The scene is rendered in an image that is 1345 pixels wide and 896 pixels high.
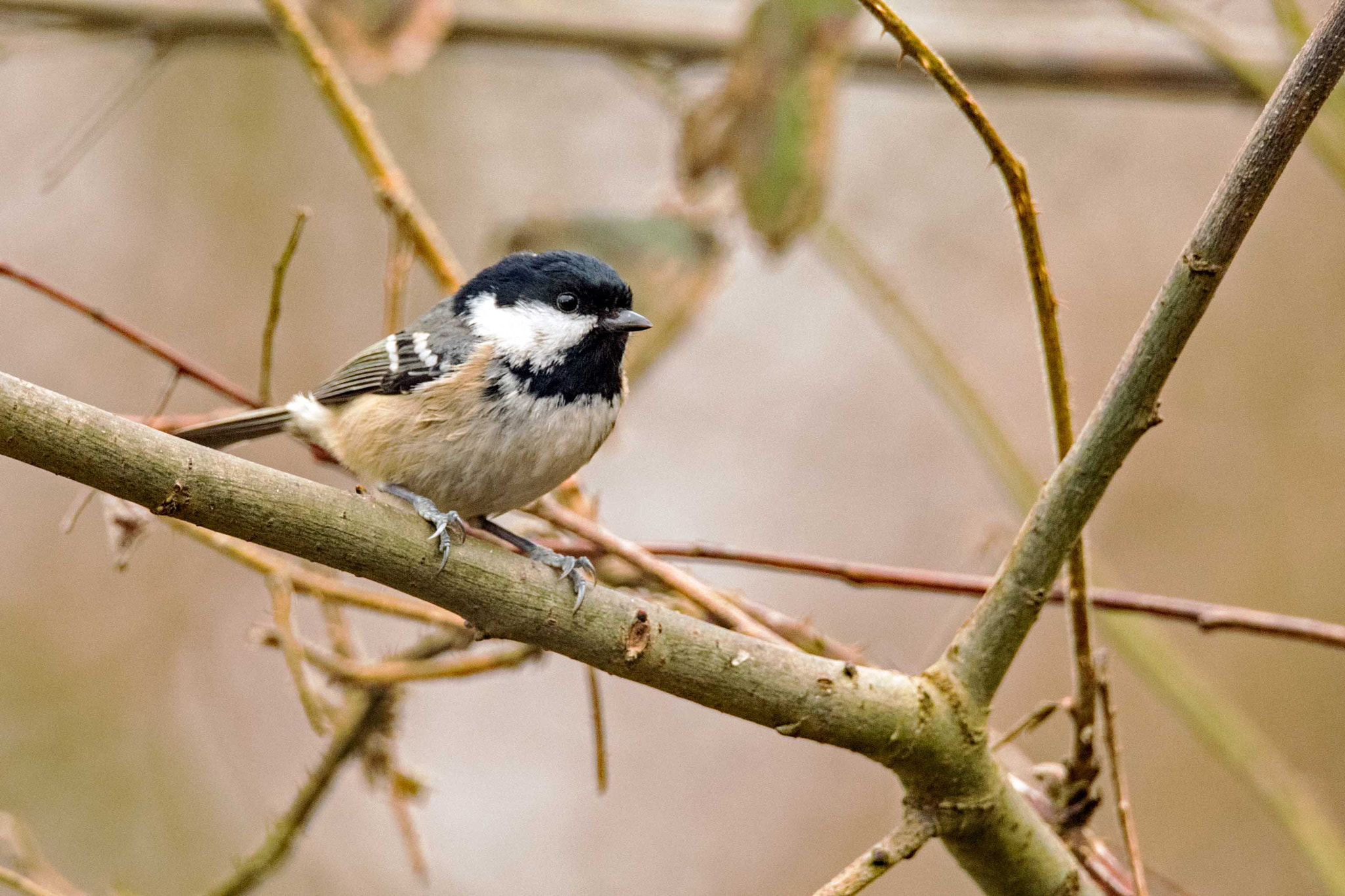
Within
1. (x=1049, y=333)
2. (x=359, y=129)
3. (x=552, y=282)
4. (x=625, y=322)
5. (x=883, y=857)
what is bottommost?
(x=883, y=857)

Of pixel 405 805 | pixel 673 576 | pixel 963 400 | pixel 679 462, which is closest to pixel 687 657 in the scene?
pixel 673 576

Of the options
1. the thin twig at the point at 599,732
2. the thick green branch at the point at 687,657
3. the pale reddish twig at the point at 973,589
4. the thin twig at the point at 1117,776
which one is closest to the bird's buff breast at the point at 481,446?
the pale reddish twig at the point at 973,589

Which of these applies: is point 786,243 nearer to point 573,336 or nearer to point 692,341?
point 573,336

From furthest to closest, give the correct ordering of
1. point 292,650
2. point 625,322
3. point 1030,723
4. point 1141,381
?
point 625,322 → point 292,650 → point 1030,723 → point 1141,381

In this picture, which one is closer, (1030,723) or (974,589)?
(1030,723)

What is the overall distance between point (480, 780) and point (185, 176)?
343 cm

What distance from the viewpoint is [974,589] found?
1.93 metres

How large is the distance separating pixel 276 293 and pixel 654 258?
840mm

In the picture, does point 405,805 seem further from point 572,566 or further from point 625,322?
point 625,322

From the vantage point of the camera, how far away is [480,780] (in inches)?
212

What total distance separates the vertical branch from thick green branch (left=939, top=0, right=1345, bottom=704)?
7 cm

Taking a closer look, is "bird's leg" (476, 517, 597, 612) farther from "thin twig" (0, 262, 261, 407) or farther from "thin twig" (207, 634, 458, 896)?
"thin twig" (0, 262, 261, 407)

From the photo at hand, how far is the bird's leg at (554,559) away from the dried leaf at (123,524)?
2.22 ft

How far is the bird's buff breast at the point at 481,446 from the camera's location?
7.31 feet
